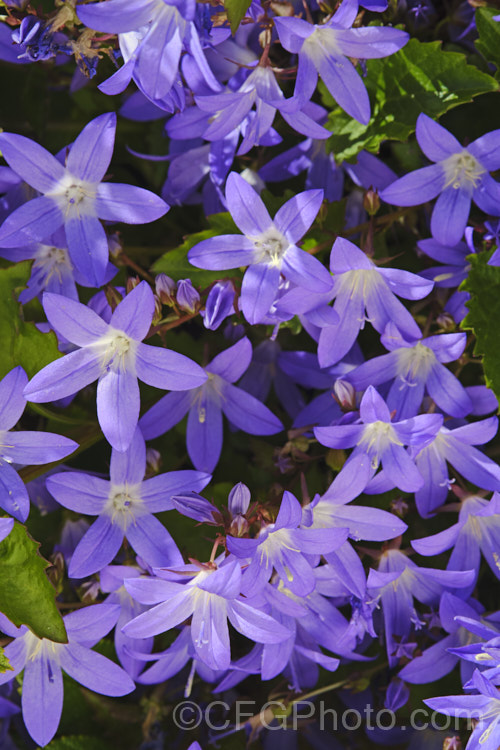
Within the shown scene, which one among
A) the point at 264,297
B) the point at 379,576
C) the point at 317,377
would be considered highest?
the point at 264,297

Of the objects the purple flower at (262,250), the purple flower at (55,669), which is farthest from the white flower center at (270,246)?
the purple flower at (55,669)

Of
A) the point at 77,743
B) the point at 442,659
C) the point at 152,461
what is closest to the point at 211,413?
the point at 152,461

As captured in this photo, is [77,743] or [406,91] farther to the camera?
[77,743]

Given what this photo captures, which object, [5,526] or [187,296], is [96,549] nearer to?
[5,526]

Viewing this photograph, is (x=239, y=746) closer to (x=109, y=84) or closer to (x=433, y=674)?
(x=433, y=674)

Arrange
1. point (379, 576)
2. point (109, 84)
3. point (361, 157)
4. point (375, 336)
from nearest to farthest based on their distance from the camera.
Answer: point (109, 84), point (379, 576), point (361, 157), point (375, 336)

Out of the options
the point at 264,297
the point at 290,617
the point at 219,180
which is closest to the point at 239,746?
the point at 290,617
